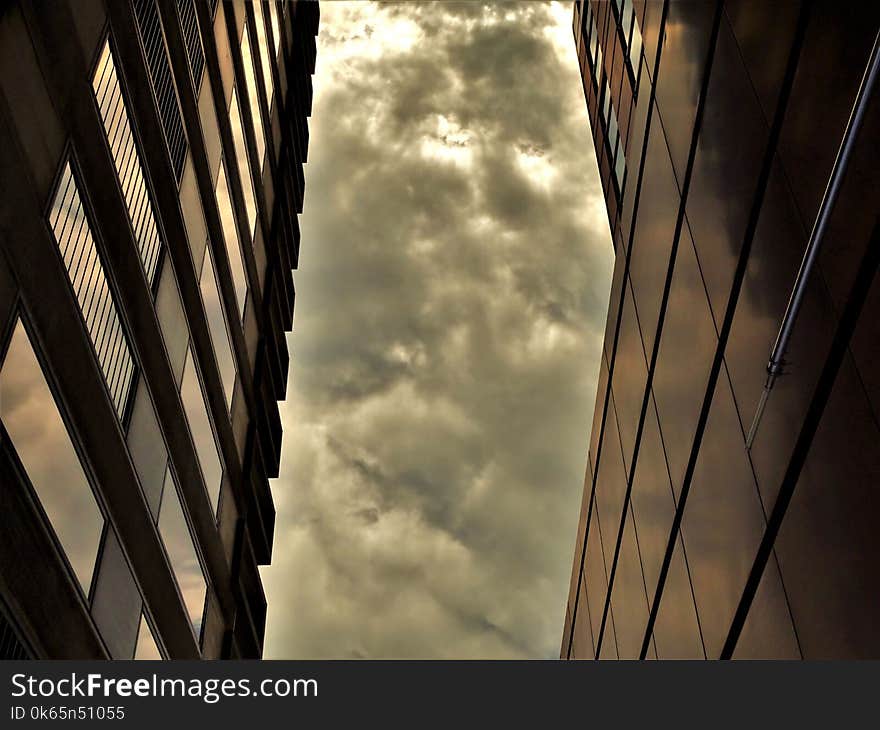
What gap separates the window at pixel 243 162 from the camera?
2900 centimetres

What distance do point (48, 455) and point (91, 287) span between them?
357 centimetres

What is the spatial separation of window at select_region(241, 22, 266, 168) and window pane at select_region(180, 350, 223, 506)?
11.8 m

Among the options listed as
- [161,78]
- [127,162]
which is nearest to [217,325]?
[161,78]

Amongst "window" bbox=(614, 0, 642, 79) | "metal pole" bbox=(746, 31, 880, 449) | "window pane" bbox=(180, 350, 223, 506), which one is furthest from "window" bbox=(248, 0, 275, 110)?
"metal pole" bbox=(746, 31, 880, 449)

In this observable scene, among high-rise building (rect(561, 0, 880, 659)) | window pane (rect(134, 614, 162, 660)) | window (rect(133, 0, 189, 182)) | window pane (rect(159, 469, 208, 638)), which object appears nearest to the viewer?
high-rise building (rect(561, 0, 880, 659))

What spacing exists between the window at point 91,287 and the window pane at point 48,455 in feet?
6.24

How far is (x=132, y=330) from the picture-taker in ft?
62.9

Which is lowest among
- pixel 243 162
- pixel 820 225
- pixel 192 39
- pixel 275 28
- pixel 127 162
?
pixel 820 225

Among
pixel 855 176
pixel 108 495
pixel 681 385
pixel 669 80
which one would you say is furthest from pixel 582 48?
pixel 855 176

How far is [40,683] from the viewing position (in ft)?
24.1

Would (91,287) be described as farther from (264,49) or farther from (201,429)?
(264,49)

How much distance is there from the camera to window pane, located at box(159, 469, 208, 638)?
2098 cm

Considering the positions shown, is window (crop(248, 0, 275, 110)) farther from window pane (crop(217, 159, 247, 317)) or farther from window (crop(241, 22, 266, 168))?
window pane (crop(217, 159, 247, 317))

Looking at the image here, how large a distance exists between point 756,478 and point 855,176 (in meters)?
4.32
